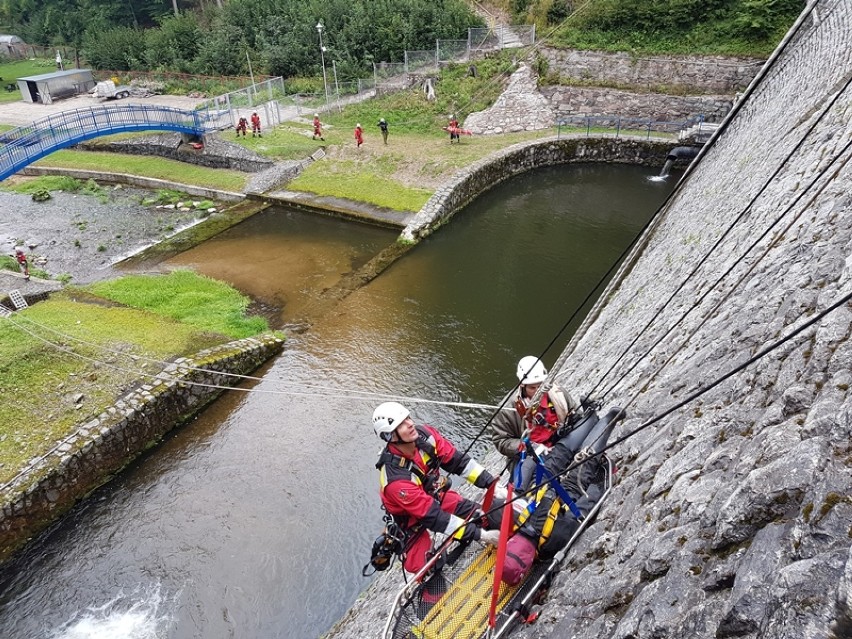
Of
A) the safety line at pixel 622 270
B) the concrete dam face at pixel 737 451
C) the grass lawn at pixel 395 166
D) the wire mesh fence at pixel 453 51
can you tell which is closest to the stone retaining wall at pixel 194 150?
the grass lawn at pixel 395 166

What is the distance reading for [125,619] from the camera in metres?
9.07

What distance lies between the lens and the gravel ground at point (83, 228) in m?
21.3

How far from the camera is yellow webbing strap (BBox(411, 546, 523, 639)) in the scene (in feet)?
16.6

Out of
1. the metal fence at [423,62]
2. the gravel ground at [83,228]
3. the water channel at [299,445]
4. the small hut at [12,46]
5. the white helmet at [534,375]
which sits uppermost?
the small hut at [12,46]

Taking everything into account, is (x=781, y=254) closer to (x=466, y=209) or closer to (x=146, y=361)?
(x=146, y=361)

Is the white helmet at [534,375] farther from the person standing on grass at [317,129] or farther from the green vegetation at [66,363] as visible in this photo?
the person standing on grass at [317,129]

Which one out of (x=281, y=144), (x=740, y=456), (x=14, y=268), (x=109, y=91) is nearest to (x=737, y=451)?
(x=740, y=456)

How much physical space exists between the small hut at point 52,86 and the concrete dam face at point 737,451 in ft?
170

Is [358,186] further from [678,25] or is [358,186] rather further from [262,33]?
[262,33]

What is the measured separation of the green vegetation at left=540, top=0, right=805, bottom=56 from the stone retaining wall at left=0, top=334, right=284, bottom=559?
99.4 feet

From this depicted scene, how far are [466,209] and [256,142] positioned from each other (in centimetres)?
1351

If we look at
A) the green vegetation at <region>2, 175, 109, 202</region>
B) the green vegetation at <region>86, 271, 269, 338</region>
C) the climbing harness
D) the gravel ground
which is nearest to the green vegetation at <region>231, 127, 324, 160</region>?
the gravel ground

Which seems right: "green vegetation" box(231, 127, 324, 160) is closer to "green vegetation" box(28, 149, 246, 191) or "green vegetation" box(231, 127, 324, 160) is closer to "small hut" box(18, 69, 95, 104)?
"green vegetation" box(28, 149, 246, 191)

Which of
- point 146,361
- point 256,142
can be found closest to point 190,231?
point 256,142
